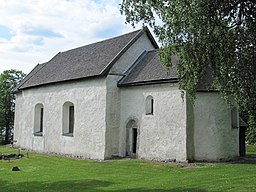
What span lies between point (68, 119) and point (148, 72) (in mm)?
9460

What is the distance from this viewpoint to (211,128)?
2188 centimetres

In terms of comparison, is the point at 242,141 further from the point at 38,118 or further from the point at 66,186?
the point at 38,118

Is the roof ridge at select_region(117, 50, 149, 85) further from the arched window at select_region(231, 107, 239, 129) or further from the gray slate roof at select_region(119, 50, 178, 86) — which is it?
the arched window at select_region(231, 107, 239, 129)

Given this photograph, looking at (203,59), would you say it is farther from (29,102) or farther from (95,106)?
(29,102)

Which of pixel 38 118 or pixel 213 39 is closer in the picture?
pixel 213 39

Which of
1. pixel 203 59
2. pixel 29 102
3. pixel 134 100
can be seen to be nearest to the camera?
pixel 203 59

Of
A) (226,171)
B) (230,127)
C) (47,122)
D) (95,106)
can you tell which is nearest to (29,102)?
(47,122)

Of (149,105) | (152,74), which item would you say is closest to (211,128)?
(149,105)

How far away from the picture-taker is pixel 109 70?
25.4m

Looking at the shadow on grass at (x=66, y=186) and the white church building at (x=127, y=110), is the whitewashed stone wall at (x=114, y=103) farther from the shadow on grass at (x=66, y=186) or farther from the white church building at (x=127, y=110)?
the shadow on grass at (x=66, y=186)

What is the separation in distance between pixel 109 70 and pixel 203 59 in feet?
41.5

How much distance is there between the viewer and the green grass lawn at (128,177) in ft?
45.5

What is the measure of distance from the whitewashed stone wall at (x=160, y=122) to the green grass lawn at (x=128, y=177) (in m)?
1.22

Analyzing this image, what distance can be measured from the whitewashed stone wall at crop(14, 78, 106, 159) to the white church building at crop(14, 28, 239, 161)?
7 centimetres
